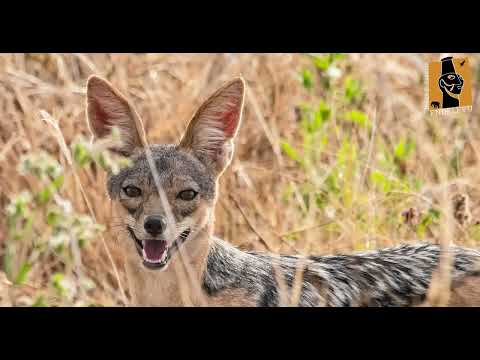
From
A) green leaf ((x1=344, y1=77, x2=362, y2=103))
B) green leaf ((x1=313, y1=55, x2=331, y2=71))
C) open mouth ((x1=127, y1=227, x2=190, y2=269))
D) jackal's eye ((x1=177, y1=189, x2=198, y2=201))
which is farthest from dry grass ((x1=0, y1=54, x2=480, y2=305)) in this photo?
open mouth ((x1=127, y1=227, x2=190, y2=269))

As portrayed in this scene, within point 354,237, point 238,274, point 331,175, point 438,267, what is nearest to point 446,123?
point 331,175

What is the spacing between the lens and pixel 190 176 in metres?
4.41

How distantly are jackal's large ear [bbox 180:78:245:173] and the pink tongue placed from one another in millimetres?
588

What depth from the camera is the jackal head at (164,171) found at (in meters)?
4.20

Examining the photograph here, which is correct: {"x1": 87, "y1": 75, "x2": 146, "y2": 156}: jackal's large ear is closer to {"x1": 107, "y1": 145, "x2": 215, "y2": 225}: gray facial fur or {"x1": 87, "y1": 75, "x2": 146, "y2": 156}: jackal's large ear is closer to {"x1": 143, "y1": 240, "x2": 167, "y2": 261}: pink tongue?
{"x1": 107, "y1": 145, "x2": 215, "y2": 225}: gray facial fur

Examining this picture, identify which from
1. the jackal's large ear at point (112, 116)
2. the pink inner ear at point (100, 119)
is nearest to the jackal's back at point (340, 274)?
the jackal's large ear at point (112, 116)

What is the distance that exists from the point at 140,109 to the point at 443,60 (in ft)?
8.69

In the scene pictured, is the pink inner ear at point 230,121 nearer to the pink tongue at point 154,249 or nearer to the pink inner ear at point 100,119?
the pink inner ear at point 100,119

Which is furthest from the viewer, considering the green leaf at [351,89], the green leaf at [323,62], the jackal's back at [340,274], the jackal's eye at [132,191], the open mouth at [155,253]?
the green leaf at [351,89]

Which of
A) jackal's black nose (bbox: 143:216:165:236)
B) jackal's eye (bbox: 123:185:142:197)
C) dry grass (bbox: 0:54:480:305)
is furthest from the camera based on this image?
dry grass (bbox: 0:54:480:305)

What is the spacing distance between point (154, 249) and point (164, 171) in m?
0.42

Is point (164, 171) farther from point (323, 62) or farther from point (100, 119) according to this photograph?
point (323, 62)

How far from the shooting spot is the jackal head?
420 centimetres
